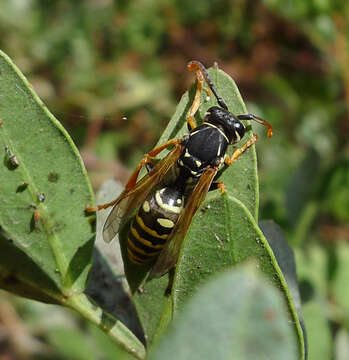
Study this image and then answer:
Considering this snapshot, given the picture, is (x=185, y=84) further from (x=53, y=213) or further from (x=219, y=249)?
(x=219, y=249)

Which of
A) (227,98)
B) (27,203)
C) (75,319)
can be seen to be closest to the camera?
(27,203)

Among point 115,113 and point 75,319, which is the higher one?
point 115,113

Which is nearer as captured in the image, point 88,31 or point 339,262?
point 339,262

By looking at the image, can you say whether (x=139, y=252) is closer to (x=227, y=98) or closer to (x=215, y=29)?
(x=227, y=98)

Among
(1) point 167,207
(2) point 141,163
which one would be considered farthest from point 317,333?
(2) point 141,163

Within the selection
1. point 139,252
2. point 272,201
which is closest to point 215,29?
point 272,201

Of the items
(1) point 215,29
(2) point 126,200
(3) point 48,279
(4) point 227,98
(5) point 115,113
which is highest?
(4) point 227,98

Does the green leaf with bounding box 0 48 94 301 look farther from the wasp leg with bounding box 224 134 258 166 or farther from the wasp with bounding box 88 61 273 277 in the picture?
the wasp leg with bounding box 224 134 258 166

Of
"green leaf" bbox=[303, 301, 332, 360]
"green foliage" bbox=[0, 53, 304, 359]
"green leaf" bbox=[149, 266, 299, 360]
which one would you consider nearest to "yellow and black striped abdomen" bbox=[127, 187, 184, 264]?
"green foliage" bbox=[0, 53, 304, 359]
